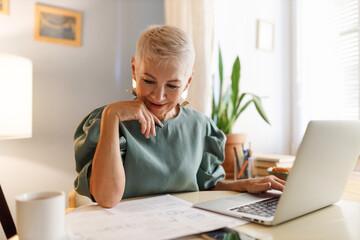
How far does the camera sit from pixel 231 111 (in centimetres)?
188

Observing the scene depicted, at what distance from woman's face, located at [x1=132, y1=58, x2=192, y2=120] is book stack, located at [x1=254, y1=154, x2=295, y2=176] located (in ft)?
2.74

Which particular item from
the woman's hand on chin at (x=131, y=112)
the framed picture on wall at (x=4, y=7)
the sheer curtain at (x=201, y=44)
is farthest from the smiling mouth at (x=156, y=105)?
the framed picture on wall at (x=4, y=7)

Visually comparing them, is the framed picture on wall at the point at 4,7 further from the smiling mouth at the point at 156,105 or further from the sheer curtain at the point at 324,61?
the sheer curtain at the point at 324,61

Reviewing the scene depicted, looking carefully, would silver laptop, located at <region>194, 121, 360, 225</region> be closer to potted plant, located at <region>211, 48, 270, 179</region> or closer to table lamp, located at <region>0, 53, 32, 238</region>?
potted plant, located at <region>211, 48, 270, 179</region>

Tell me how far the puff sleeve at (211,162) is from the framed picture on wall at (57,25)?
1162 mm

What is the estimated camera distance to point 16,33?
65.8 inches

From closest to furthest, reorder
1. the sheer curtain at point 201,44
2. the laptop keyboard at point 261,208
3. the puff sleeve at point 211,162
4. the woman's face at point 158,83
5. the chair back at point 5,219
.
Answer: the laptop keyboard at point 261,208 → the woman's face at point 158,83 → the puff sleeve at point 211,162 → the chair back at point 5,219 → the sheer curtain at point 201,44

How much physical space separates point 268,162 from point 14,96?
51.7 inches

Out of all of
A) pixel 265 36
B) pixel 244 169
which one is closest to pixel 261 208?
pixel 244 169

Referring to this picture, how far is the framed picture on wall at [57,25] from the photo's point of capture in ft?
5.68

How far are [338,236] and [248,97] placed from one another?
1742 millimetres

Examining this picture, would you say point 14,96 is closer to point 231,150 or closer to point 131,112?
point 131,112

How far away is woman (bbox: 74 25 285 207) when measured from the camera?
0.78 m

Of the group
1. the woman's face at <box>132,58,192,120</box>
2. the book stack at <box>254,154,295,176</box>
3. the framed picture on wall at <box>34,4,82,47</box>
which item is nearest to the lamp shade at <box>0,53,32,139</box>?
the framed picture on wall at <box>34,4,82,47</box>
